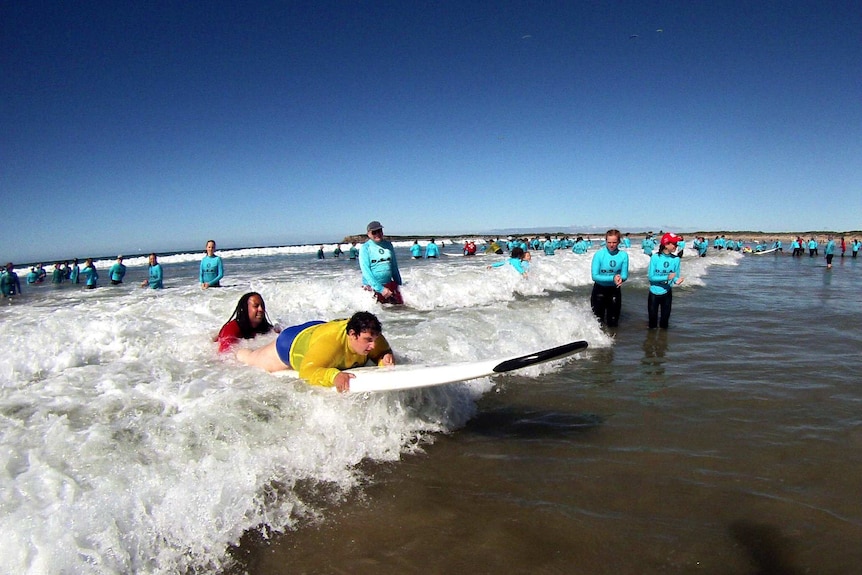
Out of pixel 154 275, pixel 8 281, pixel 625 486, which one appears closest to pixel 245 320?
pixel 625 486

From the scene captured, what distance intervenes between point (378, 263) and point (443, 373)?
345cm

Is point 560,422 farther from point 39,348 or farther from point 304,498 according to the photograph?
point 39,348

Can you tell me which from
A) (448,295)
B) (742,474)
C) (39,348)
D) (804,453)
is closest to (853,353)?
(804,453)

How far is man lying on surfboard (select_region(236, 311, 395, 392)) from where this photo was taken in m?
3.76

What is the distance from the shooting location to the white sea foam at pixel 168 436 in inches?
98.7

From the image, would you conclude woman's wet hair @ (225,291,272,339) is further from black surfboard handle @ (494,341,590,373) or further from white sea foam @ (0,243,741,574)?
black surfboard handle @ (494,341,590,373)

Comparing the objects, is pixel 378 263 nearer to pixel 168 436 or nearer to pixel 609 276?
pixel 168 436

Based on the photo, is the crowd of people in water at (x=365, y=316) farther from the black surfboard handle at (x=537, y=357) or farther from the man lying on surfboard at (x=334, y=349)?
the black surfboard handle at (x=537, y=357)

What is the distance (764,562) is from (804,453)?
1.50m

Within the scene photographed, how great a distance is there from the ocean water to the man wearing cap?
113cm

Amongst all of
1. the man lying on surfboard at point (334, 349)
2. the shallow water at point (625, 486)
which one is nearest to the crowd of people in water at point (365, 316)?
the man lying on surfboard at point (334, 349)

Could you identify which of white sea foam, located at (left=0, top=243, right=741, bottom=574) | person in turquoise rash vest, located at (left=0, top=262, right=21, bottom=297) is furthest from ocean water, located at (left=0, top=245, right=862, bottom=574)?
person in turquoise rash vest, located at (left=0, top=262, right=21, bottom=297)

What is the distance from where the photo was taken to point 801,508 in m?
2.83

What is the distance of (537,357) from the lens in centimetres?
350
